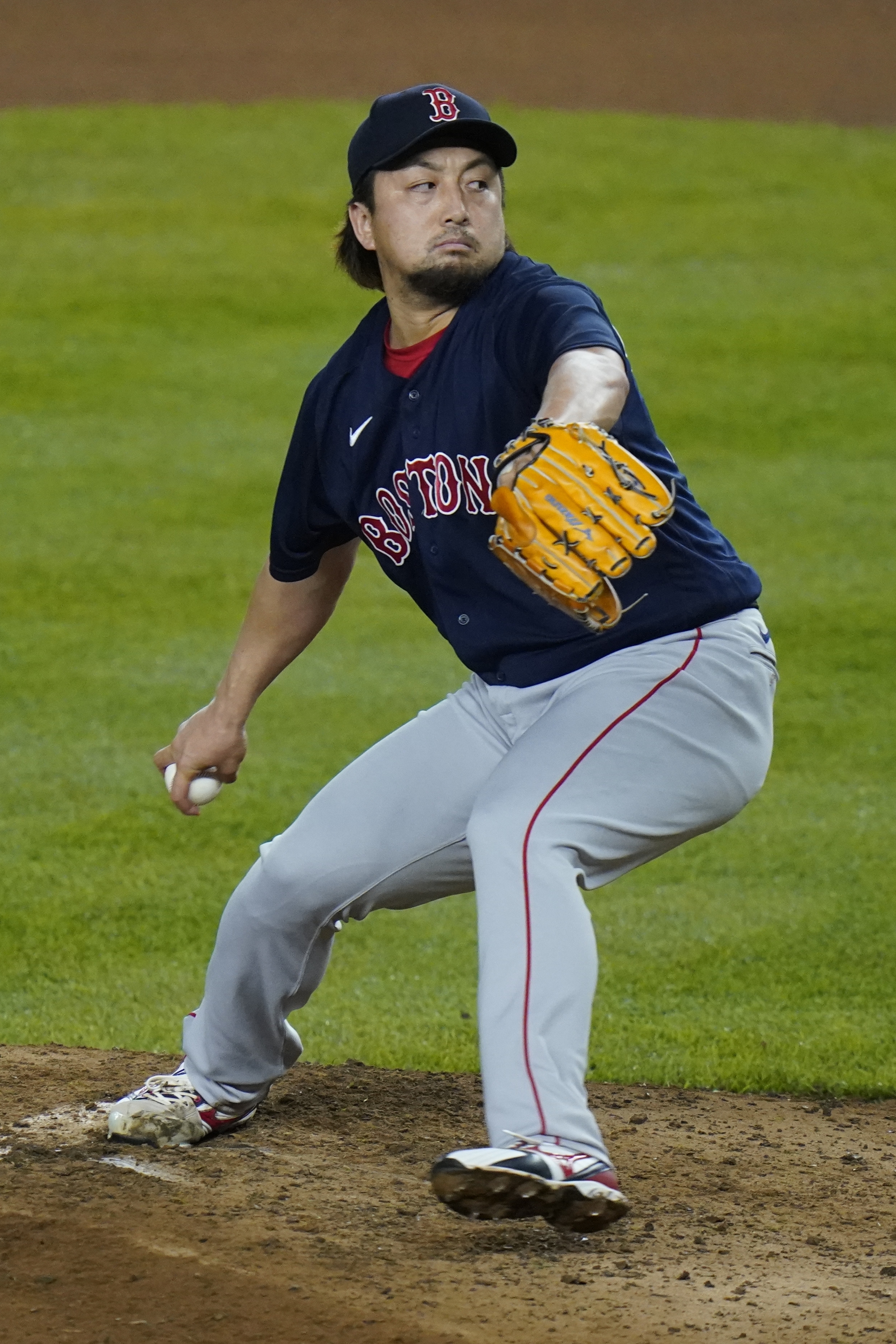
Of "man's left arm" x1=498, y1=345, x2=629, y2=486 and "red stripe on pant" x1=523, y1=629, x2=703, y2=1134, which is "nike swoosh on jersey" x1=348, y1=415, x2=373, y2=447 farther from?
"red stripe on pant" x1=523, y1=629, x2=703, y2=1134

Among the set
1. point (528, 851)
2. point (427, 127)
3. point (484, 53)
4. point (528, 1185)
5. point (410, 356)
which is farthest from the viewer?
point (484, 53)

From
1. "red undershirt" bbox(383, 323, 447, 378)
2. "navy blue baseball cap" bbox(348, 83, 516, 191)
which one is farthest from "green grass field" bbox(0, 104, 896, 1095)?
"navy blue baseball cap" bbox(348, 83, 516, 191)

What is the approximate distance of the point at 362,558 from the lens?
1014 cm

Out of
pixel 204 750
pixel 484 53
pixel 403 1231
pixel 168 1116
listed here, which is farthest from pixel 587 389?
pixel 484 53

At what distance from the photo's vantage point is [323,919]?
11.0ft

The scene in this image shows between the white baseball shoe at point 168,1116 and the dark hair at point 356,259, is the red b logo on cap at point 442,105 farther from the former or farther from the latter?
the white baseball shoe at point 168,1116

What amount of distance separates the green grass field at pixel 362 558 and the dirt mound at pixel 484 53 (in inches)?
51.2

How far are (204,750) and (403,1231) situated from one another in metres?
1.06

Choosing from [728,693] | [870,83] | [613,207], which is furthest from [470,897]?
[870,83]

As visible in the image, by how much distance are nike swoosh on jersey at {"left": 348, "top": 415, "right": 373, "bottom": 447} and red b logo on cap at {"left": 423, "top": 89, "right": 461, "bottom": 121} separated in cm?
55

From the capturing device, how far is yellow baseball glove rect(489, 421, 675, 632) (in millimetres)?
2648

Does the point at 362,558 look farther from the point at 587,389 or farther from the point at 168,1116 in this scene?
the point at 587,389

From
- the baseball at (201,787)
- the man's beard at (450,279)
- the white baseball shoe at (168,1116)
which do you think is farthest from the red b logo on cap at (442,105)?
the white baseball shoe at (168,1116)

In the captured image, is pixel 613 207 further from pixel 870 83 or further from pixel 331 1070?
pixel 331 1070
